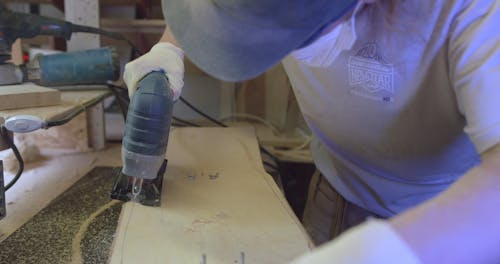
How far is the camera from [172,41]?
0.99 metres

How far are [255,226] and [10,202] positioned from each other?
61 cm

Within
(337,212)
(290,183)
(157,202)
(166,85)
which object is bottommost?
(290,183)

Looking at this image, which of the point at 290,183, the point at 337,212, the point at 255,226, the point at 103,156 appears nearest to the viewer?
the point at 255,226

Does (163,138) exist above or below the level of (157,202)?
above

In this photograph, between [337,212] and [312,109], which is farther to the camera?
[337,212]

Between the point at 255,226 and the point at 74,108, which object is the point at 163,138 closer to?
the point at 255,226

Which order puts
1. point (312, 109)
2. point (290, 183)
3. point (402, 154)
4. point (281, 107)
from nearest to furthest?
point (402, 154) → point (312, 109) → point (290, 183) → point (281, 107)

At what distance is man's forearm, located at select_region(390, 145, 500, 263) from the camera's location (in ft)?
1.40

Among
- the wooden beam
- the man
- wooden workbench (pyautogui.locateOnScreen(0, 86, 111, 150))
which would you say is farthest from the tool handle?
the wooden beam

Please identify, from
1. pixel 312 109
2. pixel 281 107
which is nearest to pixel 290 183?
pixel 281 107

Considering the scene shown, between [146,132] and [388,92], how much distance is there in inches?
17.5

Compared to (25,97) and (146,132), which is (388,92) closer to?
(146,132)

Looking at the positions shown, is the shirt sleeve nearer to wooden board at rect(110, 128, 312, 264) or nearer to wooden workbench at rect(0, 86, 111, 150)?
wooden board at rect(110, 128, 312, 264)

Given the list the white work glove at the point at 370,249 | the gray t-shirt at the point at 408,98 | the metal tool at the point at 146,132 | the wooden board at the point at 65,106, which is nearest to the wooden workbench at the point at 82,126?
the wooden board at the point at 65,106
